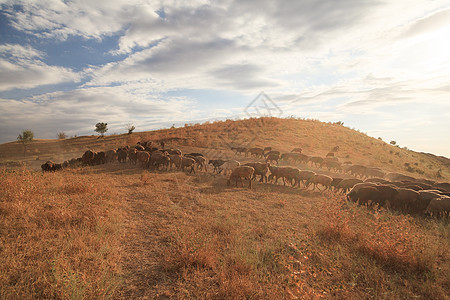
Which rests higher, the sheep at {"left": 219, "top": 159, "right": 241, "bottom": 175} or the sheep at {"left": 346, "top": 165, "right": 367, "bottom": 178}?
the sheep at {"left": 219, "top": 159, "right": 241, "bottom": 175}

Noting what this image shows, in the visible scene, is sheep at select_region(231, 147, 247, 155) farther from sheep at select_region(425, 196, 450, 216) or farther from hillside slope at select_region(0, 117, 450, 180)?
sheep at select_region(425, 196, 450, 216)

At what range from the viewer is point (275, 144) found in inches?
1266

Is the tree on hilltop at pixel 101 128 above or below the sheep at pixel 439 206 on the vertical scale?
above

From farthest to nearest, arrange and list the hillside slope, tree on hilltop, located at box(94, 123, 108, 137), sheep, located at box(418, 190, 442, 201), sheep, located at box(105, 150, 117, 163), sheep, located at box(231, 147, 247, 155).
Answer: tree on hilltop, located at box(94, 123, 108, 137) < the hillside slope < sheep, located at box(231, 147, 247, 155) < sheep, located at box(105, 150, 117, 163) < sheep, located at box(418, 190, 442, 201)

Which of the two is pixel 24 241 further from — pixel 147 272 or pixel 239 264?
pixel 239 264

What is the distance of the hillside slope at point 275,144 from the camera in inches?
1090

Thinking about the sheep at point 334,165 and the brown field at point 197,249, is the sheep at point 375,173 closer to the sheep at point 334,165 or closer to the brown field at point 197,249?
the sheep at point 334,165

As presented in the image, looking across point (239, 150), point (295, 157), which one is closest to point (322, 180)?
point (295, 157)

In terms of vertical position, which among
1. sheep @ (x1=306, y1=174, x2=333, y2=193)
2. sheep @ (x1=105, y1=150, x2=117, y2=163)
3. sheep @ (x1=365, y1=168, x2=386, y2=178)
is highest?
sheep @ (x1=105, y1=150, x2=117, y2=163)

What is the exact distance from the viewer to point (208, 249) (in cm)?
487

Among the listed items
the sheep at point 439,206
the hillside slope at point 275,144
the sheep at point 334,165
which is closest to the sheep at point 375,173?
the sheep at point 334,165

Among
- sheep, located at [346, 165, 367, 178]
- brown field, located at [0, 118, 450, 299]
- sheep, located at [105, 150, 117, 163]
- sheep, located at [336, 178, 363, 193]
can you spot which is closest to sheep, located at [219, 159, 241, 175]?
brown field, located at [0, 118, 450, 299]

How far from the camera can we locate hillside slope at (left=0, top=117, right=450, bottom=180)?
1090 inches

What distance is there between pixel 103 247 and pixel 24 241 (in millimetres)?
1978
